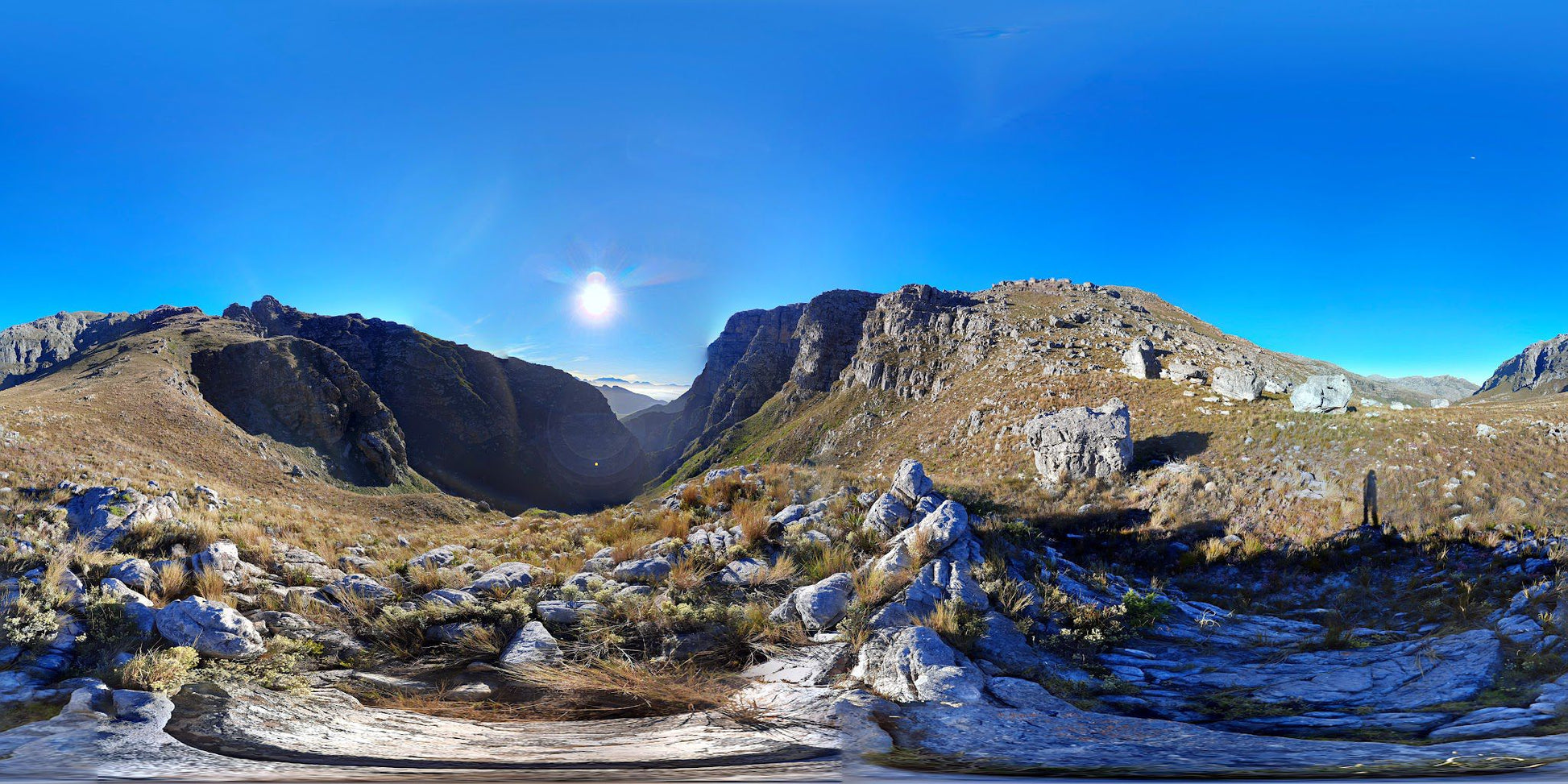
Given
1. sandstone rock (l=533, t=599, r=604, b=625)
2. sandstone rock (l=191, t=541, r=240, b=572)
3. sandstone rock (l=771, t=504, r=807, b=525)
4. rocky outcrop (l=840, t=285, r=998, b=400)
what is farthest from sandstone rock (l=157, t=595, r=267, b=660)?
rocky outcrop (l=840, t=285, r=998, b=400)

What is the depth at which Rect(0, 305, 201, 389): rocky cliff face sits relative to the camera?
12681 centimetres

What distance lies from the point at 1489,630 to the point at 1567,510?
22.8 feet

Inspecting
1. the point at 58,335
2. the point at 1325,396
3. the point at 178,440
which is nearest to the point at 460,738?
the point at 1325,396

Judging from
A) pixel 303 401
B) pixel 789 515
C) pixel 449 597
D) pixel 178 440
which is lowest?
pixel 449 597

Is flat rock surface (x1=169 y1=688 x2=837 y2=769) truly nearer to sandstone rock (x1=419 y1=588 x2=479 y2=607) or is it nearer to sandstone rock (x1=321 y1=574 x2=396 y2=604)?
sandstone rock (x1=419 y1=588 x2=479 y2=607)

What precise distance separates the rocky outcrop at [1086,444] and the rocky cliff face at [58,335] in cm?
17402

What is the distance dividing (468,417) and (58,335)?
134 meters

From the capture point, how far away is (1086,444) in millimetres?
20656

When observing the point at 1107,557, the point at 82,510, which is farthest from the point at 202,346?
the point at 1107,557

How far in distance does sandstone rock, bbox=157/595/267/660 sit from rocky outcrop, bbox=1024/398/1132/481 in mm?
21714

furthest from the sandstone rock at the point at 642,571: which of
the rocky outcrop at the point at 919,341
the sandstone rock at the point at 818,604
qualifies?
the rocky outcrop at the point at 919,341

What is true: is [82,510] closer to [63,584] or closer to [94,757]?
[63,584]

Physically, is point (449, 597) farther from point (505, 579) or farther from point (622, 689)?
point (622, 689)

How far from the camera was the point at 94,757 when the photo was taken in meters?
3.50
